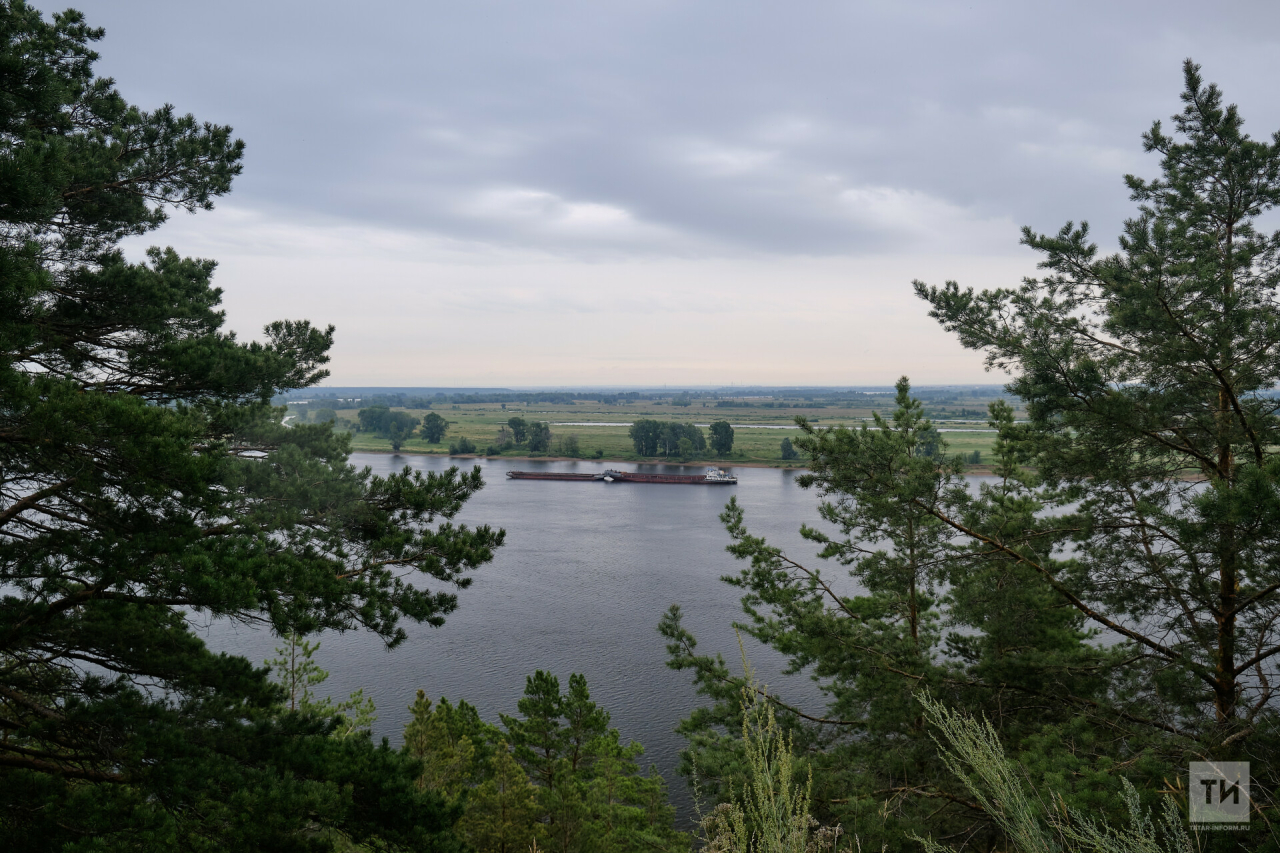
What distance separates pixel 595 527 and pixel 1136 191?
31462 mm

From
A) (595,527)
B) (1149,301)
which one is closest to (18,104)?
(1149,301)

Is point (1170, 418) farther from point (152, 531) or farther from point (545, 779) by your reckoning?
point (545, 779)

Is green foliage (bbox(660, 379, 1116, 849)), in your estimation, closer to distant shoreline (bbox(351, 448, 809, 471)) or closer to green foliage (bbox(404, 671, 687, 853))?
green foliage (bbox(404, 671, 687, 853))

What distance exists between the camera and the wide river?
17.1m

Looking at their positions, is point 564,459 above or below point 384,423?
below

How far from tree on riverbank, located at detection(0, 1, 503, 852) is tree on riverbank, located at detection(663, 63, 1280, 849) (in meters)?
4.08

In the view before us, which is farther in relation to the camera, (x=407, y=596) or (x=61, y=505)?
(x=407, y=596)

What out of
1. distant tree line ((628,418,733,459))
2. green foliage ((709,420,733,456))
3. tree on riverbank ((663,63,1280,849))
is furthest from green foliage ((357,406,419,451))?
tree on riverbank ((663,63,1280,849))

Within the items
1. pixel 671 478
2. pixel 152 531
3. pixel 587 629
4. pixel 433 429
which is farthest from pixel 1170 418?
pixel 433 429

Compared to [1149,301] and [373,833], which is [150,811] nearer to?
[373,833]

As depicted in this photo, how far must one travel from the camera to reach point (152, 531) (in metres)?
4.30

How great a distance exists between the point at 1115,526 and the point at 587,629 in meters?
17.6

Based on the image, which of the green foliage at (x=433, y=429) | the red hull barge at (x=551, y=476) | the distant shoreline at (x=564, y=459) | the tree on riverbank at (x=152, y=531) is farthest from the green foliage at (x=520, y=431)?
the tree on riverbank at (x=152, y=531)

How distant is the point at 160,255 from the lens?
6.88 m
